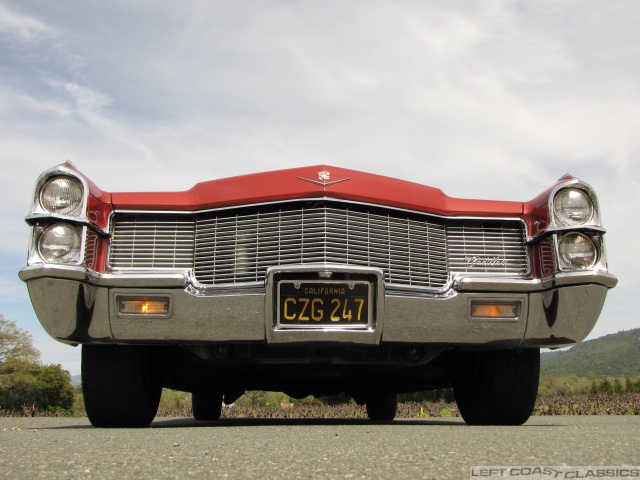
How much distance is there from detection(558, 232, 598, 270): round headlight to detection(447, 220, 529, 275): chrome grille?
27 cm

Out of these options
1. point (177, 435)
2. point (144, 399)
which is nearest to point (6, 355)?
point (144, 399)

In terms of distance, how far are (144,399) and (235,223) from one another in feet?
3.92

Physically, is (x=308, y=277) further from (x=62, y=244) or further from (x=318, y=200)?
(x=62, y=244)

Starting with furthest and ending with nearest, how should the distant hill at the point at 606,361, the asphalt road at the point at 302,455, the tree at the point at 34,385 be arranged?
the distant hill at the point at 606,361 → the tree at the point at 34,385 → the asphalt road at the point at 302,455

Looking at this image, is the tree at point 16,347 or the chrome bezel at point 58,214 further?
the tree at point 16,347

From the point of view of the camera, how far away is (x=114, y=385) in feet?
14.1

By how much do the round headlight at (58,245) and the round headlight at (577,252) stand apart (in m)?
2.75

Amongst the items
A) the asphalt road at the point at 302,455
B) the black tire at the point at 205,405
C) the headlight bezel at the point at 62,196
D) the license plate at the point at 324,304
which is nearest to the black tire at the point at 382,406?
the black tire at the point at 205,405

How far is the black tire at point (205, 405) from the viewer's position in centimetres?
669

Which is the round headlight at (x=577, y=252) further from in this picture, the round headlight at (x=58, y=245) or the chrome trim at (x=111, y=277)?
the round headlight at (x=58, y=245)

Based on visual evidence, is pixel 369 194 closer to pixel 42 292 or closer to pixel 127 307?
pixel 127 307

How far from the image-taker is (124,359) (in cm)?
438

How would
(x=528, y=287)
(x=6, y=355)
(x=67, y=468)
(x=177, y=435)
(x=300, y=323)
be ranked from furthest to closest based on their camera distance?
(x=6, y=355) < (x=528, y=287) < (x=300, y=323) < (x=177, y=435) < (x=67, y=468)

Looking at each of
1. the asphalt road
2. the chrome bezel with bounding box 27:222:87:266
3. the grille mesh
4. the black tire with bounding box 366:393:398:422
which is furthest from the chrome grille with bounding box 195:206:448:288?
the black tire with bounding box 366:393:398:422
